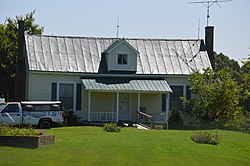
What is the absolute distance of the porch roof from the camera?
34.9 metres

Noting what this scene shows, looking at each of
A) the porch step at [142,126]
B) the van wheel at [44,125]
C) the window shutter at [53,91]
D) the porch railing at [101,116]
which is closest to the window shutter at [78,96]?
the porch railing at [101,116]

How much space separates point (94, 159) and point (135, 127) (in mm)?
16558

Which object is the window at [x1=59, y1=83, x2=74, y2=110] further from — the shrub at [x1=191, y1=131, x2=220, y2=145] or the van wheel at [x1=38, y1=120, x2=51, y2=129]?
the shrub at [x1=191, y1=131, x2=220, y2=145]

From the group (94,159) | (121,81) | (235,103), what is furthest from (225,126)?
(94,159)

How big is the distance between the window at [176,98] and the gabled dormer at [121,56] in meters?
3.32

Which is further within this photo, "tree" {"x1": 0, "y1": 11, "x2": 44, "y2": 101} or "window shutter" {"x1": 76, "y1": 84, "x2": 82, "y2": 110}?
"tree" {"x1": 0, "y1": 11, "x2": 44, "y2": 101}

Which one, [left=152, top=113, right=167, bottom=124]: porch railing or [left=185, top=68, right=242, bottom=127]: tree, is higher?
[left=185, top=68, right=242, bottom=127]: tree

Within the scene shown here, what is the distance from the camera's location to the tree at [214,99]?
34.9m

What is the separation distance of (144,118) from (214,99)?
4929 millimetres

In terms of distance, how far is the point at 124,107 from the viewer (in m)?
37.2

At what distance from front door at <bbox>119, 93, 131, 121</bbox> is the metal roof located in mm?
2146

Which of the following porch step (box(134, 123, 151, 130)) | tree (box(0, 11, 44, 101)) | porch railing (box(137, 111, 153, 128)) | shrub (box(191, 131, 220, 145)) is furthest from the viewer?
tree (box(0, 11, 44, 101))

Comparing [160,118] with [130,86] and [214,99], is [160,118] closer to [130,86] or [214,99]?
[130,86]

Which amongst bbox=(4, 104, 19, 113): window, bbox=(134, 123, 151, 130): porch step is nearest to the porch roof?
bbox=(134, 123, 151, 130): porch step
